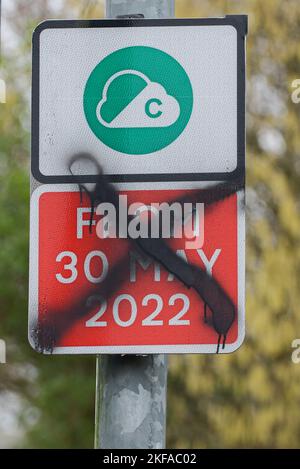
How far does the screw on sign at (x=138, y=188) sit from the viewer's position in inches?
77.1

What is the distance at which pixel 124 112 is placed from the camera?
2.04m

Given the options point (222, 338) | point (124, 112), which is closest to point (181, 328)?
point (222, 338)

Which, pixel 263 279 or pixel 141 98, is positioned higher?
pixel 141 98

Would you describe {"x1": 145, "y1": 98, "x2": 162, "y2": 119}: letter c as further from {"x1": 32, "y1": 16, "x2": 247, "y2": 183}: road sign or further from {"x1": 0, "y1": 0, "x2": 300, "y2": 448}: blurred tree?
{"x1": 0, "y1": 0, "x2": 300, "y2": 448}: blurred tree

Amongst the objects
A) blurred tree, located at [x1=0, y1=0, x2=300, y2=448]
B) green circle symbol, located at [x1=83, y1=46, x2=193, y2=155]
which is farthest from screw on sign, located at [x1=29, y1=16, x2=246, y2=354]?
blurred tree, located at [x1=0, y1=0, x2=300, y2=448]

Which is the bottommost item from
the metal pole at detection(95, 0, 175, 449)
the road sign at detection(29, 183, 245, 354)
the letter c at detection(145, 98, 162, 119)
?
the metal pole at detection(95, 0, 175, 449)

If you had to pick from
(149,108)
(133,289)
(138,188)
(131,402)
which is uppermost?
(149,108)

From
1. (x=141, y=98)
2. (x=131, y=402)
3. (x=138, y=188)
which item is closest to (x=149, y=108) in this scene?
(x=141, y=98)

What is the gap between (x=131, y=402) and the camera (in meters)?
1.95

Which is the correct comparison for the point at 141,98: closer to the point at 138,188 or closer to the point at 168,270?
the point at 138,188

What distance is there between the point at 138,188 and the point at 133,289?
7.8 inches

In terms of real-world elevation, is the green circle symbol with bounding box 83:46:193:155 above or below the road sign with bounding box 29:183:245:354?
above

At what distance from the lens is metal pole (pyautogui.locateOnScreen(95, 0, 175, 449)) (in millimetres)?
1940
